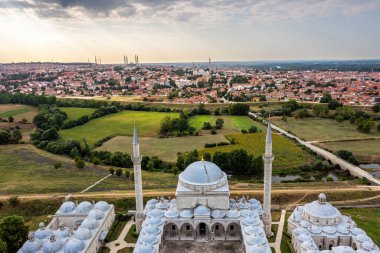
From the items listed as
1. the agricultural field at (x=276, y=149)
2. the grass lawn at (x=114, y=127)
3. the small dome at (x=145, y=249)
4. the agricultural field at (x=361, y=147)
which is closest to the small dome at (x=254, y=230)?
the small dome at (x=145, y=249)

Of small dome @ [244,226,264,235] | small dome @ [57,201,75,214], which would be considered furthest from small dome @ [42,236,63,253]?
small dome @ [244,226,264,235]

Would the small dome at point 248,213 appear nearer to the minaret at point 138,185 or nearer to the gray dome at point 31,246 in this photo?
the minaret at point 138,185

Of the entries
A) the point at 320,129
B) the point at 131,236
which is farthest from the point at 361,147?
the point at 131,236

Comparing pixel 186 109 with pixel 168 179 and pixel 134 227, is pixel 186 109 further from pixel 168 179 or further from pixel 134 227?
pixel 134 227

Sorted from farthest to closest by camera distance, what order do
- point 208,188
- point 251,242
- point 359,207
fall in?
point 359,207 < point 208,188 < point 251,242

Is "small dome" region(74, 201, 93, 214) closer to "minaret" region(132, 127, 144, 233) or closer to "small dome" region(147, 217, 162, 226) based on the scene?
"minaret" region(132, 127, 144, 233)

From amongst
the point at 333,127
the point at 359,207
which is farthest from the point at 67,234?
the point at 333,127

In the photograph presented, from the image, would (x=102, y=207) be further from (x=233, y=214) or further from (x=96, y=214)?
(x=233, y=214)
